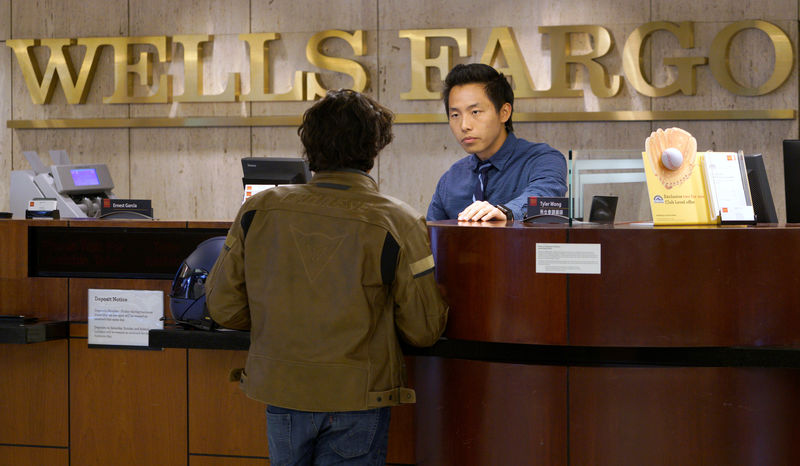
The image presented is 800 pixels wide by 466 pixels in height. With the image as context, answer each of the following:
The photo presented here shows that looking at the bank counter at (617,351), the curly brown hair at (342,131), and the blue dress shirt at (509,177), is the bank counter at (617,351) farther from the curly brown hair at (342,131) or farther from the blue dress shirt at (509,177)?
the blue dress shirt at (509,177)

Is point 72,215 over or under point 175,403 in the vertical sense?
over

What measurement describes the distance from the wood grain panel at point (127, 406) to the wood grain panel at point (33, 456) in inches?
2.0

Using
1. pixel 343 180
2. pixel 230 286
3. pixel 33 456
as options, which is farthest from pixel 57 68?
pixel 343 180

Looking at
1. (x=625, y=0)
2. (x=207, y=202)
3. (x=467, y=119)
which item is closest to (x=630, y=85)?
(x=625, y=0)

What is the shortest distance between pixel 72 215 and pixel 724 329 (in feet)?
11.4

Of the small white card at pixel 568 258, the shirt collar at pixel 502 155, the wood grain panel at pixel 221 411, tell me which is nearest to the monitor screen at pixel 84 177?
the wood grain panel at pixel 221 411

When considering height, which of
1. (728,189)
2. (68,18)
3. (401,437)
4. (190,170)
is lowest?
(401,437)

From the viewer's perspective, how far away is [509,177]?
10.4 feet

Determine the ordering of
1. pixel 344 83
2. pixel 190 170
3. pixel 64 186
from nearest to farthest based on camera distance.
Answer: pixel 64 186 → pixel 344 83 → pixel 190 170

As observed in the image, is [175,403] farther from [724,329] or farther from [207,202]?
[207,202]

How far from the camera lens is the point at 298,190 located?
1956 millimetres

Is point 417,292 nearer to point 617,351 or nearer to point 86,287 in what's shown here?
point 617,351

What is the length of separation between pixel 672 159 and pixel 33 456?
2.52m

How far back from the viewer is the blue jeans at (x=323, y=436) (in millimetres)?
1944
